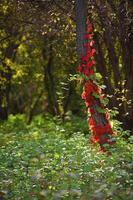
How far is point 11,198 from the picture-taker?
881cm

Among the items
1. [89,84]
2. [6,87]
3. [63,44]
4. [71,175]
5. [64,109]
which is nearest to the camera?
[71,175]

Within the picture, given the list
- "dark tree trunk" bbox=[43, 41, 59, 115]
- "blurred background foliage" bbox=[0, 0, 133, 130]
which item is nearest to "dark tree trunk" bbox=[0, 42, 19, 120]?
"blurred background foliage" bbox=[0, 0, 133, 130]

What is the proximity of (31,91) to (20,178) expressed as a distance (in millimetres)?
29960

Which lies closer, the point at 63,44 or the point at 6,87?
the point at 63,44

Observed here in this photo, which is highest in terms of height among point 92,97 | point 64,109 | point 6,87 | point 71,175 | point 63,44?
point 63,44

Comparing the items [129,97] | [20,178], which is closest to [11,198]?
[20,178]

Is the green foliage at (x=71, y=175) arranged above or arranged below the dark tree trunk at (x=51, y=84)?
below

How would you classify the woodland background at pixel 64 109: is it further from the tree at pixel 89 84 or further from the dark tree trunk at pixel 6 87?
the tree at pixel 89 84

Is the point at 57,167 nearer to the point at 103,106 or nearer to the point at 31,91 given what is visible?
the point at 103,106

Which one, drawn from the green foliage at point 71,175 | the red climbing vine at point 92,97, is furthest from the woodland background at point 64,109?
the red climbing vine at point 92,97

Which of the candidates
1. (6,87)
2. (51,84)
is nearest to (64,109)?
(51,84)

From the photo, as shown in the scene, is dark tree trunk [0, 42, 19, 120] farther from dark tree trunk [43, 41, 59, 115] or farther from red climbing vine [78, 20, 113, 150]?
red climbing vine [78, 20, 113, 150]

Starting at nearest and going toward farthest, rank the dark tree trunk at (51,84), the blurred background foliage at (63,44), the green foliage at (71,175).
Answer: the green foliage at (71,175), the blurred background foliage at (63,44), the dark tree trunk at (51,84)

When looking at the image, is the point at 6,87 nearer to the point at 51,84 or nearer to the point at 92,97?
the point at 51,84
